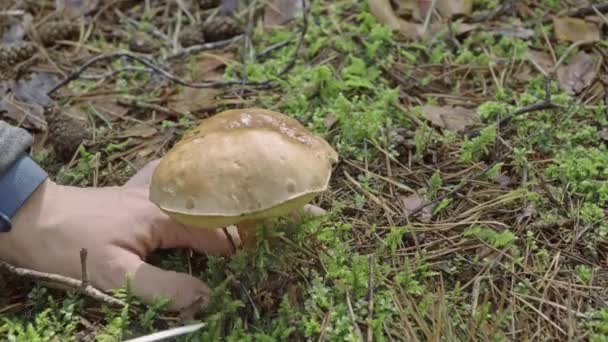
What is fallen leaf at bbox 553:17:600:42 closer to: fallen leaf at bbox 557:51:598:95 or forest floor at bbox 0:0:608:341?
forest floor at bbox 0:0:608:341

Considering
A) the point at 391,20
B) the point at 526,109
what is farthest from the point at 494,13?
the point at 526,109

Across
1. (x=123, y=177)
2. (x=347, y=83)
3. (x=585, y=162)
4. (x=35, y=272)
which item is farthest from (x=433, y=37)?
(x=35, y=272)

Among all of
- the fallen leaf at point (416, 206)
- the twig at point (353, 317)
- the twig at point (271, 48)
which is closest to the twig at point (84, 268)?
the twig at point (353, 317)

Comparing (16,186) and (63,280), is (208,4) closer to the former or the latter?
(16,186)

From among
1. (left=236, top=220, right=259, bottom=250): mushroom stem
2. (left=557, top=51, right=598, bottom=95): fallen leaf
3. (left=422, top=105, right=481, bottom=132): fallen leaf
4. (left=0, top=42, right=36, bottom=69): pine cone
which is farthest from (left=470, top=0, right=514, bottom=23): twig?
(left=0, top=42, right=36, bottom=69): pine cone

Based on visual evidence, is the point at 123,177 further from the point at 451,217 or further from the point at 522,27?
the point at 522,27

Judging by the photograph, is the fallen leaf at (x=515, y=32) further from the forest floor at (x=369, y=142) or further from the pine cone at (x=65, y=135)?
A: the pine cone at (x=65, y=135)
